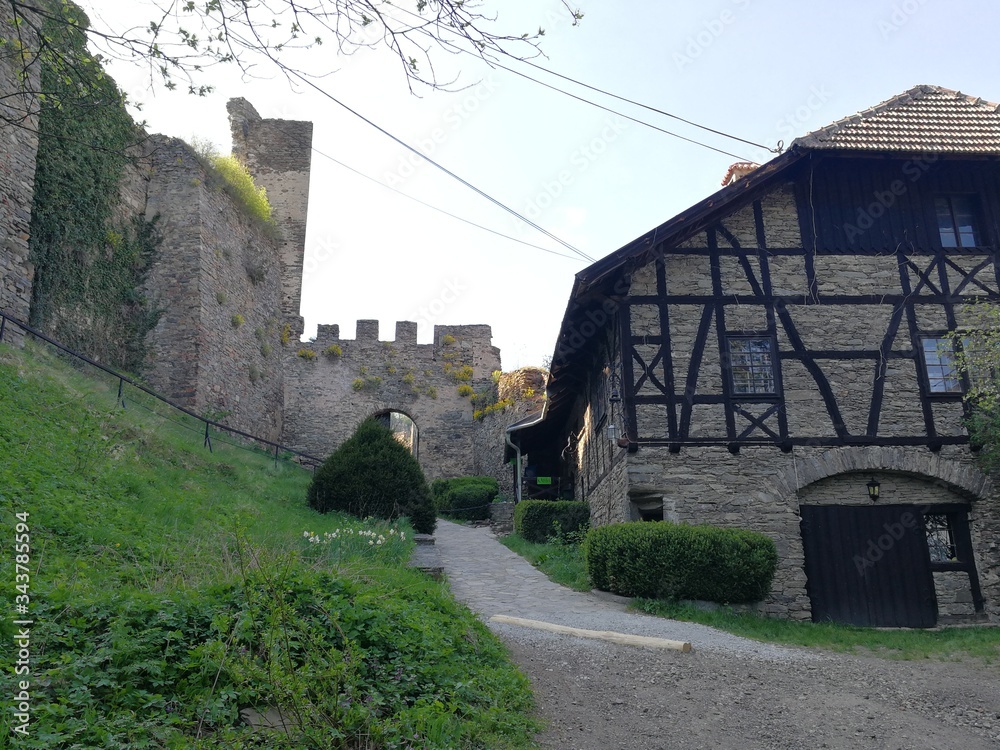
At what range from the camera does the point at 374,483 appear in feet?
40.1

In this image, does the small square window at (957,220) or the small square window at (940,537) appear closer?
the small square window at (940,537)

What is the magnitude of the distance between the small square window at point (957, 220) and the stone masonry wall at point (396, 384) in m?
17.1

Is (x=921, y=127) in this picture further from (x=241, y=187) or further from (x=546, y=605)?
(x=241, y=187)

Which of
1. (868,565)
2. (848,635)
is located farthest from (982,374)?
(848,635)

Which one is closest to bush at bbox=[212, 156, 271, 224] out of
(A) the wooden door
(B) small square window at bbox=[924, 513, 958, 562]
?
(A) the wooden door

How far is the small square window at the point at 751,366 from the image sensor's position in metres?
Answer: 11.3

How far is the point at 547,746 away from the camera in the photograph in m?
4.49

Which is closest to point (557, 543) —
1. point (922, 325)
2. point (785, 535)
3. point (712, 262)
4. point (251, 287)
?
→ point (785, 535)

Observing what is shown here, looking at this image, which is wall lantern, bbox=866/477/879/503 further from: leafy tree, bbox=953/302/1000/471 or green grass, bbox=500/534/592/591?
green grass, bbox=500/534/592/591

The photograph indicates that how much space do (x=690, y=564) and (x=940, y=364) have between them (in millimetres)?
5369

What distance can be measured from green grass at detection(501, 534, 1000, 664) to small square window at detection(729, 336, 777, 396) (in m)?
3.23

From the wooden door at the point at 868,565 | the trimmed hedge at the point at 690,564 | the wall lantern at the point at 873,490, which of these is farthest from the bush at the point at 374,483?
the wall lantern at the point at 873,490

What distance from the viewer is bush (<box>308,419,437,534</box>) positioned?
12.1 meters

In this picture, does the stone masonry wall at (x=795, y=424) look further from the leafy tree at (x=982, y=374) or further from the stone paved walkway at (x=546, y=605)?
the stone paved walkway at (x=546, y=605)
